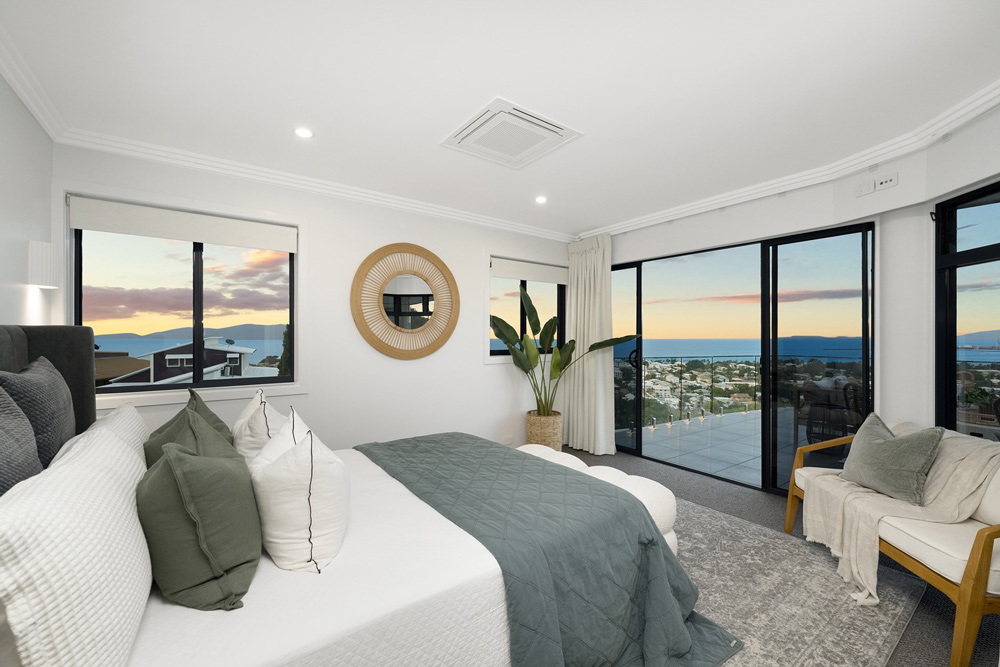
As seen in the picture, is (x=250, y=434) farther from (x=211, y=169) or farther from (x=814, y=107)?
(x=814, y=107)

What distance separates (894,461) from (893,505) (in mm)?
239

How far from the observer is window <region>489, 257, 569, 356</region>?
4656 millimetres

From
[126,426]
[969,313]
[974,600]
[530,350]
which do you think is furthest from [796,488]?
[126,426]

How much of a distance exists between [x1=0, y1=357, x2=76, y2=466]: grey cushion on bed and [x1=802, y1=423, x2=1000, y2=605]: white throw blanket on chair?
11.1ft

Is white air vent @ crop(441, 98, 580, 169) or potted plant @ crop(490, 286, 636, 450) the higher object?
white air vent @ crop(441, 98, 580, 169)

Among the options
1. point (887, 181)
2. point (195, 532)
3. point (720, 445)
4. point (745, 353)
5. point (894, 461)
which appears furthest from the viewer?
point (720, 445)

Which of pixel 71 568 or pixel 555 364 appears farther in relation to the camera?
pixel 555 364

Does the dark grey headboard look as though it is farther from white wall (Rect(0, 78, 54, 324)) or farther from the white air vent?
the white air vent

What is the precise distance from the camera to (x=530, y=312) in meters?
4.62

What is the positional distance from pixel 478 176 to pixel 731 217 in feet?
7.27

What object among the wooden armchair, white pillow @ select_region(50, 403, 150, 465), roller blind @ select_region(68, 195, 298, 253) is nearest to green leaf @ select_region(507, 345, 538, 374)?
roller blind @ select_region(68, 195, 298, 253)

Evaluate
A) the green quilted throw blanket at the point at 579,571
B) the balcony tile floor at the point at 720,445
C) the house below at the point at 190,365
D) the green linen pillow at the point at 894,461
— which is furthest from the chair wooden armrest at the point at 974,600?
the house below at the point at 190,365

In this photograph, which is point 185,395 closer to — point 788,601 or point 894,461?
point 788,601

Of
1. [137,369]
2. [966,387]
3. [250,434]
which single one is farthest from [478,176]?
[966,387]
